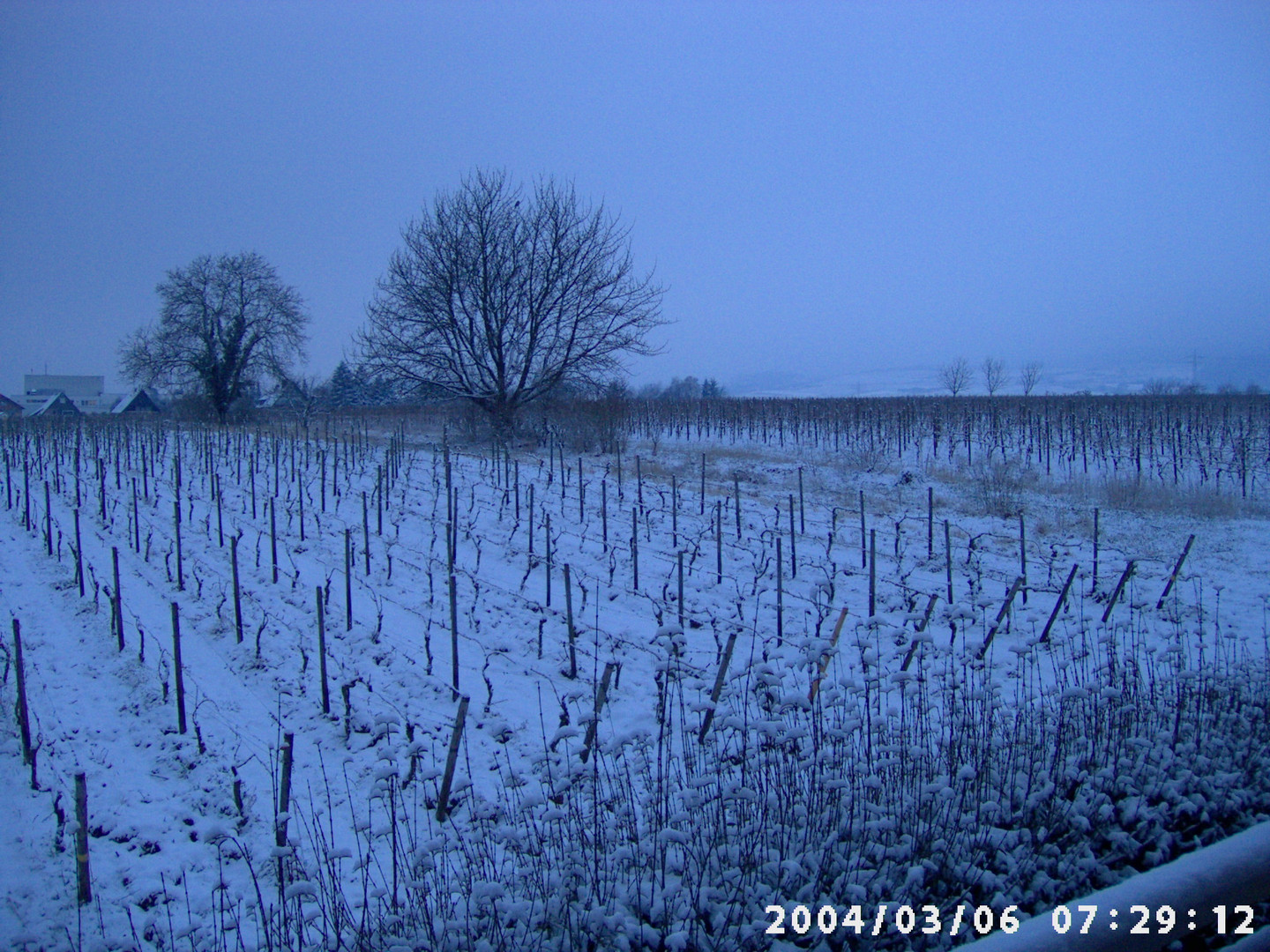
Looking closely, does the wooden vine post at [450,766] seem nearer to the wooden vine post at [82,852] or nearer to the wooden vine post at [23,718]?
the wooden vine post at [82,852]

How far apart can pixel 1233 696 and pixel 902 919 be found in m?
3.18

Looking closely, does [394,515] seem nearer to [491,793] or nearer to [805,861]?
[491,793]

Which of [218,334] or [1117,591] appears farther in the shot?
[218,334]

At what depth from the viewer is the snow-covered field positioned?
10.9 ft

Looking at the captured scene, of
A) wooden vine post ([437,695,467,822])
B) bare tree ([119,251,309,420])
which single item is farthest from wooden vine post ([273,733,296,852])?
bare tree ([119,251,309,420])

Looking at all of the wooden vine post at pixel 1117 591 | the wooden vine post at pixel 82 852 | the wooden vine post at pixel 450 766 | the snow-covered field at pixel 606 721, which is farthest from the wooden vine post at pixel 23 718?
the wooden vine post at pixel 1117 591

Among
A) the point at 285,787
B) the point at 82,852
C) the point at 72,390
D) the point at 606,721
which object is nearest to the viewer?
the point at 82,852

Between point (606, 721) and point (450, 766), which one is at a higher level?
point (450, 766)

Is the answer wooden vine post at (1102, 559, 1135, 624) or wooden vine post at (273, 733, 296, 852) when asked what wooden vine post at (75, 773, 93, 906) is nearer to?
wooden vine post at (273, 733, 296, 852)

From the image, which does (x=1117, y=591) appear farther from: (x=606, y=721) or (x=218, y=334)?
(x=218, y=334)

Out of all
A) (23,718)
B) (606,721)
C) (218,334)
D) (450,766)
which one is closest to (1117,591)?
(606,721)

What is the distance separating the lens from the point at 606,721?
5965 mm

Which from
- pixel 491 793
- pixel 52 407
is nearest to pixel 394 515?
pixel 491 793

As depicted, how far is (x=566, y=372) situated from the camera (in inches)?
840
